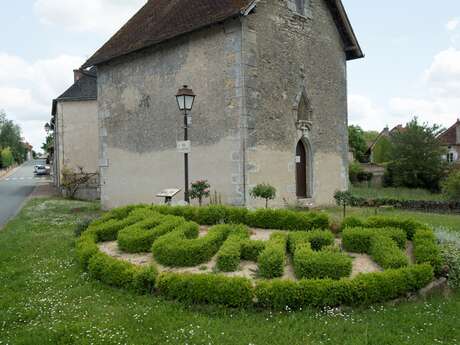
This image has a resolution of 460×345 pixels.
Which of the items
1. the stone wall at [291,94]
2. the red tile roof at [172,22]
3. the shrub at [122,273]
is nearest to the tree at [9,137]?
the red tile roof at [172,22]

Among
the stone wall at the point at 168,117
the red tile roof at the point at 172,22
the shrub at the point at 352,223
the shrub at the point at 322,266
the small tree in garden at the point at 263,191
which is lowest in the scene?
the shrub at the point at 322,266

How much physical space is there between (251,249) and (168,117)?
8.54m

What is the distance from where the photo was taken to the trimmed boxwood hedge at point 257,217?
830cm

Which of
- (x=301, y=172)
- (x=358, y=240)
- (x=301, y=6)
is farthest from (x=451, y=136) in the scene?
(x=358, y=240)

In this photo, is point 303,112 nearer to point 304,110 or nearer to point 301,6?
point 304,110

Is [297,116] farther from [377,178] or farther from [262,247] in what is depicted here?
[377,178]

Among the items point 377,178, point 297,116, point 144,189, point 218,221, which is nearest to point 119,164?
point 144,189

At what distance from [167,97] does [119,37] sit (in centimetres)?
446

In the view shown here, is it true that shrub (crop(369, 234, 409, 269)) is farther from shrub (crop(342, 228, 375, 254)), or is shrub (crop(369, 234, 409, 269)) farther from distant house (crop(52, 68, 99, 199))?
distant house (crop(52, 68, 99, 199))

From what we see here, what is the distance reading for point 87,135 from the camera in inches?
1102

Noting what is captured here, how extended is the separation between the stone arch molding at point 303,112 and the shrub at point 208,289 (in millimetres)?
9429

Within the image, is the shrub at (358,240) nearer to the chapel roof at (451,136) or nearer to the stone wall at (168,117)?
the stone wall at (168,117)

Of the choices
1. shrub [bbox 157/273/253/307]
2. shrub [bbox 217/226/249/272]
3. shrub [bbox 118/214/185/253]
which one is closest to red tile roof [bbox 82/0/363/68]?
shrub [bbox 118/214/185/253]

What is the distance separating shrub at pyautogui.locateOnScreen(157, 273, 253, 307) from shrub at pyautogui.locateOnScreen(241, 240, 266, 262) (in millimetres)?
1323
